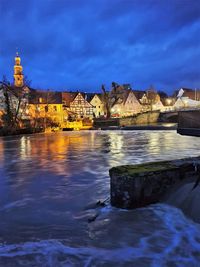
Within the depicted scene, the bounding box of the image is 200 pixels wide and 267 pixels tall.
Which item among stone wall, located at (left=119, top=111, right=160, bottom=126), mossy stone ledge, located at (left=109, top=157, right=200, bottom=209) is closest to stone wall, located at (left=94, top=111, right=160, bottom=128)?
stone wall, located at (left=119, top=111, right=160, bottom=126)

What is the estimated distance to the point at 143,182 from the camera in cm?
920

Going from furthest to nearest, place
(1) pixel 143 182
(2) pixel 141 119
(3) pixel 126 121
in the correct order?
(2) pixel 141 119 < (3) pixel 126 121 < (1) pixel 143 182

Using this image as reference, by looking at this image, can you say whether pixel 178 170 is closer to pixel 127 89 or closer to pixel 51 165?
pixel 51 165

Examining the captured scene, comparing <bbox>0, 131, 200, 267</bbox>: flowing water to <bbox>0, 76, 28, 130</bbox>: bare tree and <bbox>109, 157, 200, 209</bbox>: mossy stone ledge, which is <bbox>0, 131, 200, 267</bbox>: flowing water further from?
<bbox>0, 76, 28, 130</bbox>: bare tree

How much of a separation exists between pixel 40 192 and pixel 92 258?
19.3 ft

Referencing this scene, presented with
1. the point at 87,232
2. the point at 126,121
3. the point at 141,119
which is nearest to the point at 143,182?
the point at 87,232

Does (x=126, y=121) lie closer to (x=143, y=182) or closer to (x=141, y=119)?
(x=141, y=119)

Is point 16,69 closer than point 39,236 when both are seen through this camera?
No

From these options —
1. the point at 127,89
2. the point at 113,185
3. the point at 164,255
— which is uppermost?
the point at 127,89

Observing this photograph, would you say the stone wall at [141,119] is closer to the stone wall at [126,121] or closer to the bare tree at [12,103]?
the stone wall at [126,121]

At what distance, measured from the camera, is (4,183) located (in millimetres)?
13898

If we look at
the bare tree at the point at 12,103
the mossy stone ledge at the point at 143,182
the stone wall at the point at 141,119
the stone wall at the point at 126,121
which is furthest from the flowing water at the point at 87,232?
the stone wall at the point at 141,119

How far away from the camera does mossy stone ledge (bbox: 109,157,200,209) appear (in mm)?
9109

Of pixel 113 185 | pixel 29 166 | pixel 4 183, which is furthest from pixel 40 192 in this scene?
pixel 29 166
